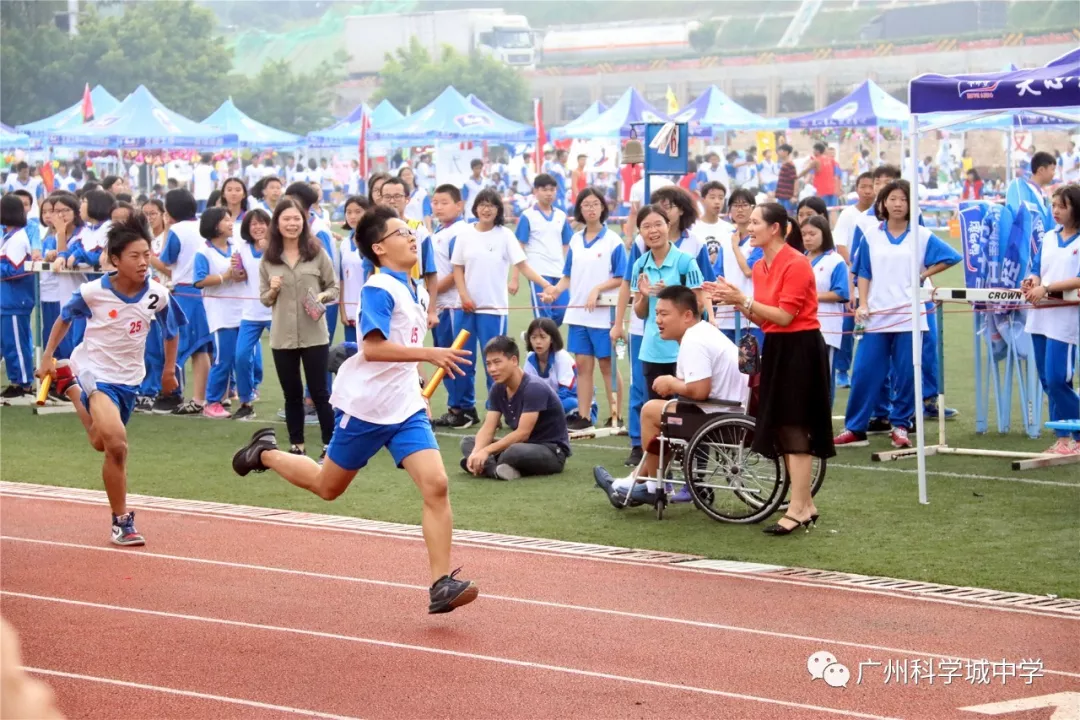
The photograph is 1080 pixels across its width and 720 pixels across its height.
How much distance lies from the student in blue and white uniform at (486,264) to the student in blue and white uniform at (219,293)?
1959 millimetres

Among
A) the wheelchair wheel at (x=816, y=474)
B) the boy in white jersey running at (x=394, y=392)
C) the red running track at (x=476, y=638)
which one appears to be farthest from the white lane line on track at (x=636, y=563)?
the boy in white jersey running at (x=394, y=392)

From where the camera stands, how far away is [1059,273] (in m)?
10.3

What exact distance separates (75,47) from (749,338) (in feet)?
212

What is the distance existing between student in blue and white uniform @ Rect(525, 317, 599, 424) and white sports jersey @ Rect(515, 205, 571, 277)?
1651 mm

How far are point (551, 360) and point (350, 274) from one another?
209 cm

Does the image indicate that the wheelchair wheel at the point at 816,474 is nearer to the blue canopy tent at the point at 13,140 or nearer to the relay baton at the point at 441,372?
the relay baton at the point at 441,372

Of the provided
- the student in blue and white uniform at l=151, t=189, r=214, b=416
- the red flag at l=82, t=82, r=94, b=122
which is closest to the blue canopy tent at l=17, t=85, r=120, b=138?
the red flag at l=82, t=82, r=94, b=122

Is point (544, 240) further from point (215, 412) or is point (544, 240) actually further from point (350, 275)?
point (215, 412)

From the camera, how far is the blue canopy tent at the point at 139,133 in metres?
35.1

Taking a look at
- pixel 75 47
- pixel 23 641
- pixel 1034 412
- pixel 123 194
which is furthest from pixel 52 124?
pixel 23 641

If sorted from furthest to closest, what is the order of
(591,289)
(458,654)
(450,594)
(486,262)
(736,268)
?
(486,262) → (736,268) → (591,289) → (450,594) → (458,654)

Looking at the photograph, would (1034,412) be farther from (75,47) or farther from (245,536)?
(75,47)

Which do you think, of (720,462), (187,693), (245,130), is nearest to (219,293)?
(720,462)

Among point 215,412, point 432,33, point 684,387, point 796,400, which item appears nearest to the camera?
point 796,400
